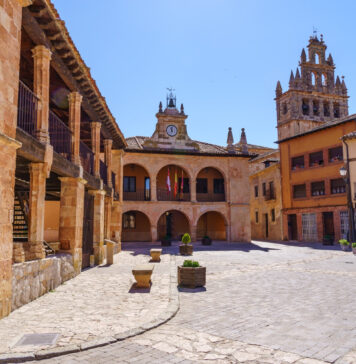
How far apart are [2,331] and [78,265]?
603 centimetres

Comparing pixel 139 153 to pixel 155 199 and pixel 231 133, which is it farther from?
pixel 231 133

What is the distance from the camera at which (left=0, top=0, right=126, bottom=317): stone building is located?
6570mm

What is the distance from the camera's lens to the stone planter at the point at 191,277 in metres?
9.19

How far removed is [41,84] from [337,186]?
2616 centimetres

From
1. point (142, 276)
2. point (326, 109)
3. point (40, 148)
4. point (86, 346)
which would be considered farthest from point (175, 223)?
point (326, 109)

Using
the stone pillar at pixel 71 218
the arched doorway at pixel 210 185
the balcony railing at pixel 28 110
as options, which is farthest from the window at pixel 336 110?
the balcony railing at pixel 28 110

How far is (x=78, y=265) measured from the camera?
446 inches

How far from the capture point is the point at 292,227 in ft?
111

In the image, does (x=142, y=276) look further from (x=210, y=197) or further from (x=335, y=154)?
(x=335, y=154)

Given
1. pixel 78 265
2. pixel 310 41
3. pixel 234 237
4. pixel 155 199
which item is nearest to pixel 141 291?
pixel 78 265

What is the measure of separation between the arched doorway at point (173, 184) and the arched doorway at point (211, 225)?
3235 millimetres

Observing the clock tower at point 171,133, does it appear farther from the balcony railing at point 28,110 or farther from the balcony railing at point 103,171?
the balcony railing at point 28,110

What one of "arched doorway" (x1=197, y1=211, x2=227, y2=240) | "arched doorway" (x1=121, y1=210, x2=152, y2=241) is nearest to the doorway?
"arched doorway" (x1=197, y1=211, x2=227, y2=240)

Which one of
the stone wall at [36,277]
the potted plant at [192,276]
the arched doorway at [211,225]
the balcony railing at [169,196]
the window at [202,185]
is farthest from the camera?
the arched doorway at [211,225]
